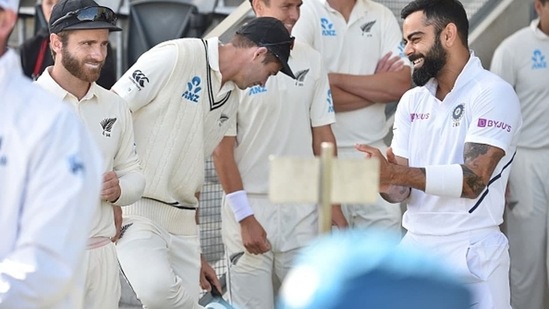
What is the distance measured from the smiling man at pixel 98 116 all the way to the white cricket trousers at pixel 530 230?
9.94ft

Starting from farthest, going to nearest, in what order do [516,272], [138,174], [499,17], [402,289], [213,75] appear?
[499,17]
[516,272]
[213,75]
[138,174]
[402,289]

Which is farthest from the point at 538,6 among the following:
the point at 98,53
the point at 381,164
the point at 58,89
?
the point at 58,89

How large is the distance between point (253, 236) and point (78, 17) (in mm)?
1821

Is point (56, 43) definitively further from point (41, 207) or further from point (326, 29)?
point (41, 207)

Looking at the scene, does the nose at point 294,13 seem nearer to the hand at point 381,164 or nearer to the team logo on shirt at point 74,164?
the hand at point 381,164

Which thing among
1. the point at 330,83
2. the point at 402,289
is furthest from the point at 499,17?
the point at 402,289

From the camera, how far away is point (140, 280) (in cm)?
559

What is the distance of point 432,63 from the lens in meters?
5.42

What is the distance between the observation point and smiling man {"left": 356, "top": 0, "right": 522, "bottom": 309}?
16.7 feet

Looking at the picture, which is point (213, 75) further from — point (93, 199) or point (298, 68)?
point (93, 199)

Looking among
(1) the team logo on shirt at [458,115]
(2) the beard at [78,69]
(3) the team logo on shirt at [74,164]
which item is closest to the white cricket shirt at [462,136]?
(1) the team logo on shirt at [458,115]

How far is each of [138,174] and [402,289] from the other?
3.22 meters

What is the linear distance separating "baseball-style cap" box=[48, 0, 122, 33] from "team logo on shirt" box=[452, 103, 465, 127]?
5.36 ft

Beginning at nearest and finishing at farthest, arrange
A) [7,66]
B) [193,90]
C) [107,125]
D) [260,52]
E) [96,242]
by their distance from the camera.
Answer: [7,66]
[96,242]
[107,125]
[193,90]
[260,52]
